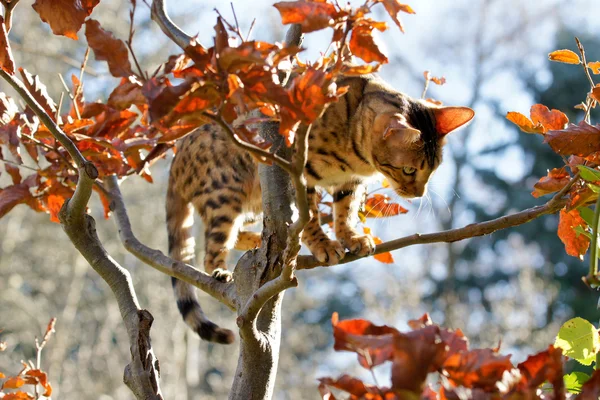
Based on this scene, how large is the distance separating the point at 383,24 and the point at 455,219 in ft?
37.6

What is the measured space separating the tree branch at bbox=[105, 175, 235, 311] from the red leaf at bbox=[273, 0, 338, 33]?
90cm

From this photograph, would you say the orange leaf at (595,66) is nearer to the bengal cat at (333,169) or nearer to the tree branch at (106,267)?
the bengal cat at (333,169)

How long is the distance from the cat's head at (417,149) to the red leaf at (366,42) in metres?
1.65

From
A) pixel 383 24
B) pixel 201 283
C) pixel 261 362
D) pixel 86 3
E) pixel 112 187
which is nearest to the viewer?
pixel 383 24

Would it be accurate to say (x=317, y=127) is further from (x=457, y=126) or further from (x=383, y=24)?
(x=383, y=24)

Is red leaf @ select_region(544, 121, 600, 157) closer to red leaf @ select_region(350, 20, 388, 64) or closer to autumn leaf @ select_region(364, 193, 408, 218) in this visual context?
red leaf @ select_region(350, 20, 388, 64)

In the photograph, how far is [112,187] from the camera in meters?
2.31

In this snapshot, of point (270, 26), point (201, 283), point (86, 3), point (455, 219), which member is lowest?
point (201, 283)

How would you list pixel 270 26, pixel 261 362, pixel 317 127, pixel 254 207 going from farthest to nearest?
1. pixel 270 26
2. pixel 254 207
3. pixel 317 127
4. pixel 261 362

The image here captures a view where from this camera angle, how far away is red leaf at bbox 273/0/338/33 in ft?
3.65

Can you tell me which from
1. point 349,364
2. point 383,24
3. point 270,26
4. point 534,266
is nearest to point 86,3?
point 383,24

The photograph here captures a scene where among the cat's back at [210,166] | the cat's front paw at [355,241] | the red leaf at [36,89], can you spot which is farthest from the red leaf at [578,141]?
the cat's back at [210,166]

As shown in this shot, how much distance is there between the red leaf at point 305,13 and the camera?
43.8 inches

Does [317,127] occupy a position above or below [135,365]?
above
